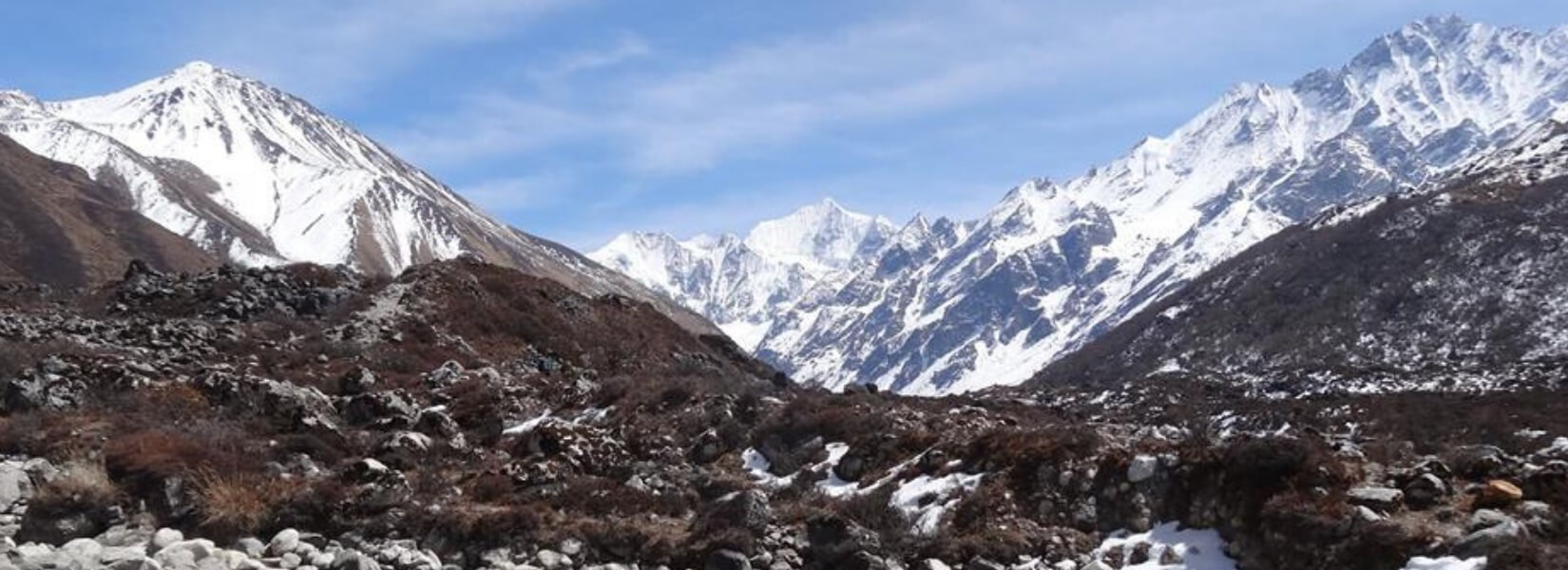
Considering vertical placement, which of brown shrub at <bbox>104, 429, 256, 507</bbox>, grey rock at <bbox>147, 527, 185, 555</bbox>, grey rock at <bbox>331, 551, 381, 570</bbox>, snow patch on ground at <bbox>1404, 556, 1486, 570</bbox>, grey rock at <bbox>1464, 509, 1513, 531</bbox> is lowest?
snow patch on ground at <bbox>1404, 556, 1486, 570</bbox>

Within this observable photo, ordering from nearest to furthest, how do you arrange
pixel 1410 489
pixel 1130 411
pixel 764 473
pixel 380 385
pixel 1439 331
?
pixel 1410 489 → pixel 764 473 → pixel 380 385 → pixel 1130 411 → pixel 1439 331

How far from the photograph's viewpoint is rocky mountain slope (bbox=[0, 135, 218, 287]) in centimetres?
14400

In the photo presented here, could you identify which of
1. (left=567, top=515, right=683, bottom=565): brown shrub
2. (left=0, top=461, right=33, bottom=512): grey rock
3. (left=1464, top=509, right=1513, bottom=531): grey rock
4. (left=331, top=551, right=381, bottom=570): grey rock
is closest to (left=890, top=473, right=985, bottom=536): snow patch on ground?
(left=567, top=515, right=683, bottom=565): brown shrub

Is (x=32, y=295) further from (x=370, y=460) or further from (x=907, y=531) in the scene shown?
(x=907, y=531)

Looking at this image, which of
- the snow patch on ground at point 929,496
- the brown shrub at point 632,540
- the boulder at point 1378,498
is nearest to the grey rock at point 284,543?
the brown shrub at point 632,540

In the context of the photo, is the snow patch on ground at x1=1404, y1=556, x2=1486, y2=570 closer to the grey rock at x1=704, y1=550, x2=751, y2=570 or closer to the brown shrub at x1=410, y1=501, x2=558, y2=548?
the grey rock at x1=704, y1=550, x2=751, y2=570

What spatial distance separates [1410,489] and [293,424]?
806 inches

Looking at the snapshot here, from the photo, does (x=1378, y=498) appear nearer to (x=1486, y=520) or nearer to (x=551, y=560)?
(x=1486, y=520)

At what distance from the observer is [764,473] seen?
2481cm

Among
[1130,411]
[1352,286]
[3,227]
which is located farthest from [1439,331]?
[3,227]

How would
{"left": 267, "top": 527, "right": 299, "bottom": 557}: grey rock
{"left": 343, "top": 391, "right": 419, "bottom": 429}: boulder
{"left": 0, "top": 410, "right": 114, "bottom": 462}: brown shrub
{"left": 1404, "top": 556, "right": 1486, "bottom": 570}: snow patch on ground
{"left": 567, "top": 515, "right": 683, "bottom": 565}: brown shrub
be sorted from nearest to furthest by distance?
{"left": 1404, "top": 556, "right": 1486, "bottom": 570}: snow patch on ground → {"left": 267, "top": 527, "right": 299, "bottom": 557}: grey rock → {"left": 567, "top": 515, "right": 683, "bottom": 565}: brown shrub → {"left": 0, "top": 410, "right": 114, "bottom": 462}: brown shrub → {"left": 343, "top": 391, "right": 419, "bottom": 429}: boulder

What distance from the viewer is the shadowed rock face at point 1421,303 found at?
452ft

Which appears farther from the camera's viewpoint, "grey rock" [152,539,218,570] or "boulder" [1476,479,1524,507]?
"grey rock" [152,539,218,570]

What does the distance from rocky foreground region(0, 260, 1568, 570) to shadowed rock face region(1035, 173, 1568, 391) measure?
9412cm
